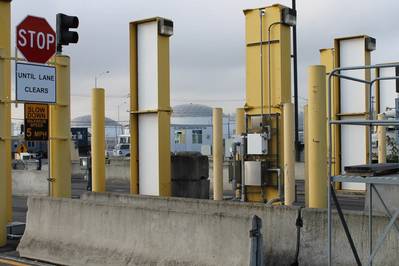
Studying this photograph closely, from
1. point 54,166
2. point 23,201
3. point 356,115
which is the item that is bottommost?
point 23,201

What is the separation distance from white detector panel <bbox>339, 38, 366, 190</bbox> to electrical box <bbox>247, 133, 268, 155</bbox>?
3.85m

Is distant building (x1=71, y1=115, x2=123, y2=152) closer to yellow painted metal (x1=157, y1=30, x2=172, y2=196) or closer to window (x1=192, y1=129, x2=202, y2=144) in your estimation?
window (x1=192, y1=129, x2=202, y2=144)

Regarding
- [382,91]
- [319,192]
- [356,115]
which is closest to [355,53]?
[356,115]

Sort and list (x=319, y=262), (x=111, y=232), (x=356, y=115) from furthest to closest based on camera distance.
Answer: (x=356, y=115) → (x=111, y=232) → (x=319, y=262)

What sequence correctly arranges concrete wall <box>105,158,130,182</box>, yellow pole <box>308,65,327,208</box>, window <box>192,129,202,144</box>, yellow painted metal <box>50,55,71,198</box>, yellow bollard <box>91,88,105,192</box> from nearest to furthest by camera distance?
1. yellow pole <box>308,65,327,208</box>
2. yellow painted metal <box>50,55,71,198</box>
3. yellow bollard <box>91,88,105,192</box>
4. concrete wall <box>105,158,130,182</box>
5. window <box>192,129,202,144</box>

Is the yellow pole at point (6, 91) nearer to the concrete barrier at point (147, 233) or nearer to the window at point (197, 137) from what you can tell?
the concrete barrier at point (147, 233)

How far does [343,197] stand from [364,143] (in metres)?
2.08

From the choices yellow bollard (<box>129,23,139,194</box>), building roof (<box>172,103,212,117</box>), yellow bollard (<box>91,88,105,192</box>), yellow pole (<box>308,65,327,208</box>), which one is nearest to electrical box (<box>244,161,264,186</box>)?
yellow pole (<box>308,65,327,208</box>)

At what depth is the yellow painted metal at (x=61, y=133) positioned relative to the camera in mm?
11312

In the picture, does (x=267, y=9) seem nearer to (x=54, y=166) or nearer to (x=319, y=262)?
(x=54, y=166)

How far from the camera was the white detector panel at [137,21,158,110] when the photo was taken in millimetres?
12711

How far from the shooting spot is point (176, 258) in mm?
7180

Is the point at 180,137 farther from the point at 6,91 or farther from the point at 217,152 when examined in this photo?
the point at 6,91

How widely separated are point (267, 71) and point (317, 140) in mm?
3075
